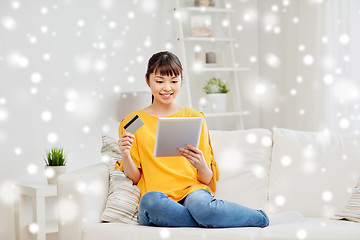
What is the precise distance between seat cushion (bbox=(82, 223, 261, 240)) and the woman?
5 cm

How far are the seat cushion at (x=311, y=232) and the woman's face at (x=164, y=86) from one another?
2.45ft

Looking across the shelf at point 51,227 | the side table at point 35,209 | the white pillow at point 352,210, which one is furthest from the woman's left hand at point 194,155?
the shelf at point 51,227

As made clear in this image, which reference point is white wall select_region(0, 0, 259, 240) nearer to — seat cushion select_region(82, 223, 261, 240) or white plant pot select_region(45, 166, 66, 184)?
white plant pot select_region(45, 166, 66, 184)

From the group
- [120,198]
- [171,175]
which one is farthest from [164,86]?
[120,198]

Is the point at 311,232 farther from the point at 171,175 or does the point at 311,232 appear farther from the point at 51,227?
the point at 51,227

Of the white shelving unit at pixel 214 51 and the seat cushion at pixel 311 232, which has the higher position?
the white shelving unit at pixel 214 51

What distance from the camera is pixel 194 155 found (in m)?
2.10

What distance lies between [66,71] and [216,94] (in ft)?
3.77

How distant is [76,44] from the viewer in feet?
11.0

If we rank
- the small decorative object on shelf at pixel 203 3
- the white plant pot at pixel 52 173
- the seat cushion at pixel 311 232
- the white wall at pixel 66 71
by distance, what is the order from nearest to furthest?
the seat cushion at pixel 311 232
the white plant pot at pixel 52 173
the white wall at pixel 66 71
the small decorative object on shelf at pixel 203 3

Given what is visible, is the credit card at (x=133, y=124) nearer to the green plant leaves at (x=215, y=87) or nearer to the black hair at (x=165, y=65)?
the black hair at (x=165, y=65)

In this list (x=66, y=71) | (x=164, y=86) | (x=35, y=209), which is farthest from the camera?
(x=66, y=71)

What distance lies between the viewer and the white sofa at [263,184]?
1989mm

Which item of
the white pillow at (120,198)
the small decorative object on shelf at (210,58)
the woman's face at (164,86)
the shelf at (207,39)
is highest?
the shelf at (207,39)
